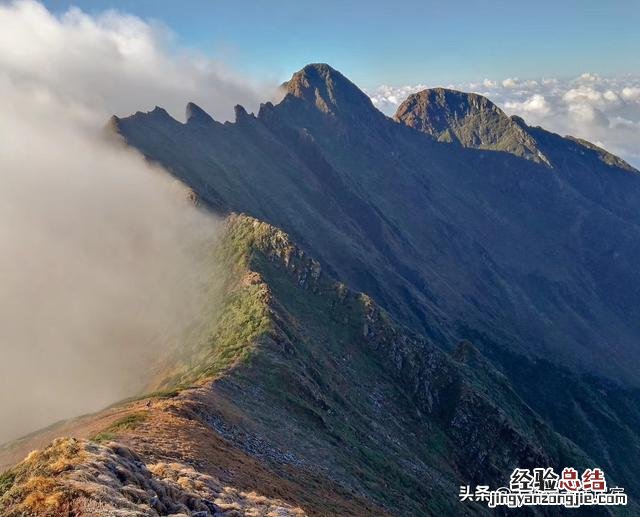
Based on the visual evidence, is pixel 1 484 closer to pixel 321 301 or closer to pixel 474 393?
pixel 321 301

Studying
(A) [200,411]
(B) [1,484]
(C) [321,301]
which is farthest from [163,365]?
(B) [1,484]

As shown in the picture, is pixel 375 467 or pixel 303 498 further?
pixel 375 467

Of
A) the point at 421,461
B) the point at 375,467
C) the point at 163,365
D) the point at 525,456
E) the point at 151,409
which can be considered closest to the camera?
the point at 151,409

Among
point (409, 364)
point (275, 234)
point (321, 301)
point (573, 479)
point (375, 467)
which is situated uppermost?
point (275, 234)

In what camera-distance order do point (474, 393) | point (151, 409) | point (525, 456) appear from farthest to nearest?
point (474, 393), point (525, 456), point (151, 409)

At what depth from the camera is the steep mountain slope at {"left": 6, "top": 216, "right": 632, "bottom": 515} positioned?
107ft

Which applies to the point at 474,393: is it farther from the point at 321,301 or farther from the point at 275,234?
the point at 275,234

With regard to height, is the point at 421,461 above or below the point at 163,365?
below

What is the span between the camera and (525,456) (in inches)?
4469

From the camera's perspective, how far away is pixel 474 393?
120750 millimetres

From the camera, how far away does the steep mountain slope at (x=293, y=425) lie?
1288 inches

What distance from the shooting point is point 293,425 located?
2906 inches

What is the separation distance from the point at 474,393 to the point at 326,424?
53.8 meters

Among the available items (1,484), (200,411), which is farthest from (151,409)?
(1,484)
